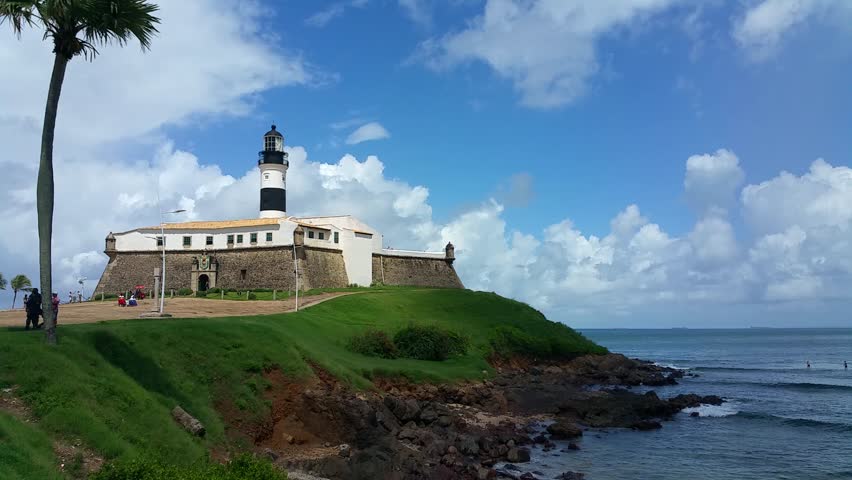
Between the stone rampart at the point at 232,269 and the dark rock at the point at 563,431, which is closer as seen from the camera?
the dark rock at the point at 563,431

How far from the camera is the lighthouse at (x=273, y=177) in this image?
2739 inches

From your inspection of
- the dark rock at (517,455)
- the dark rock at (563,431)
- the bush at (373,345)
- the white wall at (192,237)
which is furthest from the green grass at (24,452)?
the white wall at (192,237)

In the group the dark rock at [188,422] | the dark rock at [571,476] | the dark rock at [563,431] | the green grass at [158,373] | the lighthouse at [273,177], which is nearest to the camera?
the green grass at [158,373]

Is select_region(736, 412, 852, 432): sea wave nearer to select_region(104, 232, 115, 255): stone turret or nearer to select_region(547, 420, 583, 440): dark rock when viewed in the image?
select_region(547, 420, 583, 440): dark rock

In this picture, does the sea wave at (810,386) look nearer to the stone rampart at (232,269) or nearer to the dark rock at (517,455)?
the dark rock at (517,455)

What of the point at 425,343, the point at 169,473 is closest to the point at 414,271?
the point at 425,343

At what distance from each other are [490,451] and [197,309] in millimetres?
26314

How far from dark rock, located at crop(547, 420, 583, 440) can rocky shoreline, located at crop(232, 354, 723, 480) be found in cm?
5

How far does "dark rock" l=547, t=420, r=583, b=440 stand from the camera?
29953mm

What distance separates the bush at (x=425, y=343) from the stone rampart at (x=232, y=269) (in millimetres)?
20246

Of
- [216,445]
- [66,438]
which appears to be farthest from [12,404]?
[216,445]

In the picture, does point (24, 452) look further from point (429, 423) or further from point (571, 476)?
point (429, 423)

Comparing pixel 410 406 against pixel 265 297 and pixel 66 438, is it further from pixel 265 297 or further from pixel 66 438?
pixel 265 297

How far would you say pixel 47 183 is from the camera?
1677cm
